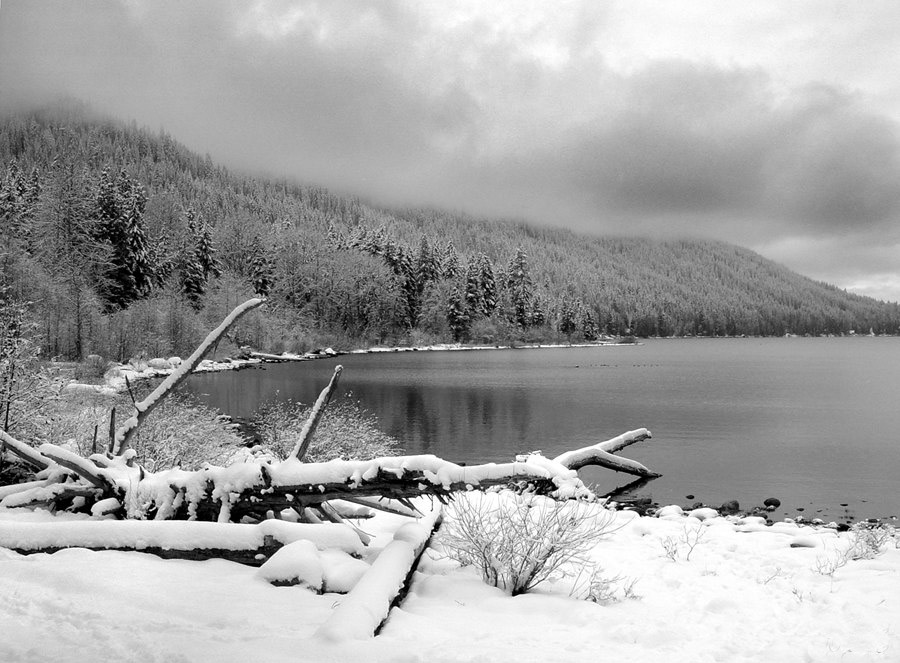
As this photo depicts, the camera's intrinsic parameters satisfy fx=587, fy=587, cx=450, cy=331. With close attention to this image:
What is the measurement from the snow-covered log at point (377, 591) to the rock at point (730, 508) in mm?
11866

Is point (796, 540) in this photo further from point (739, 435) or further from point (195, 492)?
point (739, 435)

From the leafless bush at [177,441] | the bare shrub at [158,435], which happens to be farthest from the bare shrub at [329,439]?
the leafless bush at [177,441]

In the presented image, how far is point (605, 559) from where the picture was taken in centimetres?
772

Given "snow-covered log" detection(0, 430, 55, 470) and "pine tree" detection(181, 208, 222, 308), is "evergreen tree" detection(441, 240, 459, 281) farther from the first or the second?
"snow-covered log" detection(0, 430, 55, 470)

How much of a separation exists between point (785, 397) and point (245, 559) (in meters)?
38.3

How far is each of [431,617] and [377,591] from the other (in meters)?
0.54

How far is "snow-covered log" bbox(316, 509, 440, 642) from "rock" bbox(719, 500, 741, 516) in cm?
1187

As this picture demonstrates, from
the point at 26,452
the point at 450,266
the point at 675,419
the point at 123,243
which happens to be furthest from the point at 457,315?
the point at 26,452

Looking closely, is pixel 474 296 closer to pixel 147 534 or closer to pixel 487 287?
pixel 487 287

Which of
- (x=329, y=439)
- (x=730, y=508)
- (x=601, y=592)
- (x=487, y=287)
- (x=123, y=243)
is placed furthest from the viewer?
(x=487, y=287)

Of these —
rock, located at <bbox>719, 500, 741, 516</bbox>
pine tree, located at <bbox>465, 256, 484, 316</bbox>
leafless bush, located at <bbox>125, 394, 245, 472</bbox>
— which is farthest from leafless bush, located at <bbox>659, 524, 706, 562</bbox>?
pine tree, located at <bbox>465, 256, 484, 316</bbox>

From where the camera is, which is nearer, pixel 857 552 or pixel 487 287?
pixel 857 552

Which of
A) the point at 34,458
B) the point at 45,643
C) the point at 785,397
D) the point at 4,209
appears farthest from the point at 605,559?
the point at 4,209

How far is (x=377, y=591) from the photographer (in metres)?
4.30
